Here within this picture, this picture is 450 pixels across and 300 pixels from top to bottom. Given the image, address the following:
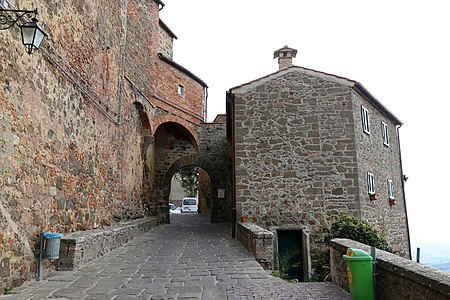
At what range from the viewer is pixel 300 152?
10.2 meters

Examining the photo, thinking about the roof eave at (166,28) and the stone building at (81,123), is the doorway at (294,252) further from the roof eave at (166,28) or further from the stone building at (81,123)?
the roof eave at (166,28)

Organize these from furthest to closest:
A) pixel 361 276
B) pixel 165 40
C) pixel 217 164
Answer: pixel 165 40, pixel 217 164, pixel 361 276

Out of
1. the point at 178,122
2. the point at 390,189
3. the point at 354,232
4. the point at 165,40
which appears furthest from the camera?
the point at 165,40

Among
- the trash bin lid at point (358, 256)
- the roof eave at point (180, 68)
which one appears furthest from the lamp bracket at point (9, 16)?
the roof eave at point (180, 68)

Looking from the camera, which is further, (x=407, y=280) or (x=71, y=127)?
(x=71, y=127)

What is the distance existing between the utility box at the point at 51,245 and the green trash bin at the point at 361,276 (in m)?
4.20

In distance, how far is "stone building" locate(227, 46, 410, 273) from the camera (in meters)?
9.94

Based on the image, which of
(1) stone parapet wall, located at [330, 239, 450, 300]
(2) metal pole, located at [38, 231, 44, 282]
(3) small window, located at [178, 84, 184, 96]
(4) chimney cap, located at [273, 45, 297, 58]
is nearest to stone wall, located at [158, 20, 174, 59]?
(3) small window, located at [178, 84, 184, 96]

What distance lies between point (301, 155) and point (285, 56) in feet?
16.0

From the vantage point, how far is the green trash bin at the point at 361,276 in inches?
156

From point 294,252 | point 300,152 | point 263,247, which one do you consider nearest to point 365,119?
point 300,152

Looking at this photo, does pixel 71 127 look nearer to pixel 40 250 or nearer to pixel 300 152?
pixel 40 250

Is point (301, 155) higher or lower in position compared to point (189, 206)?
higher

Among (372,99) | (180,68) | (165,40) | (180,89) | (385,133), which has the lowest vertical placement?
(385,133)
